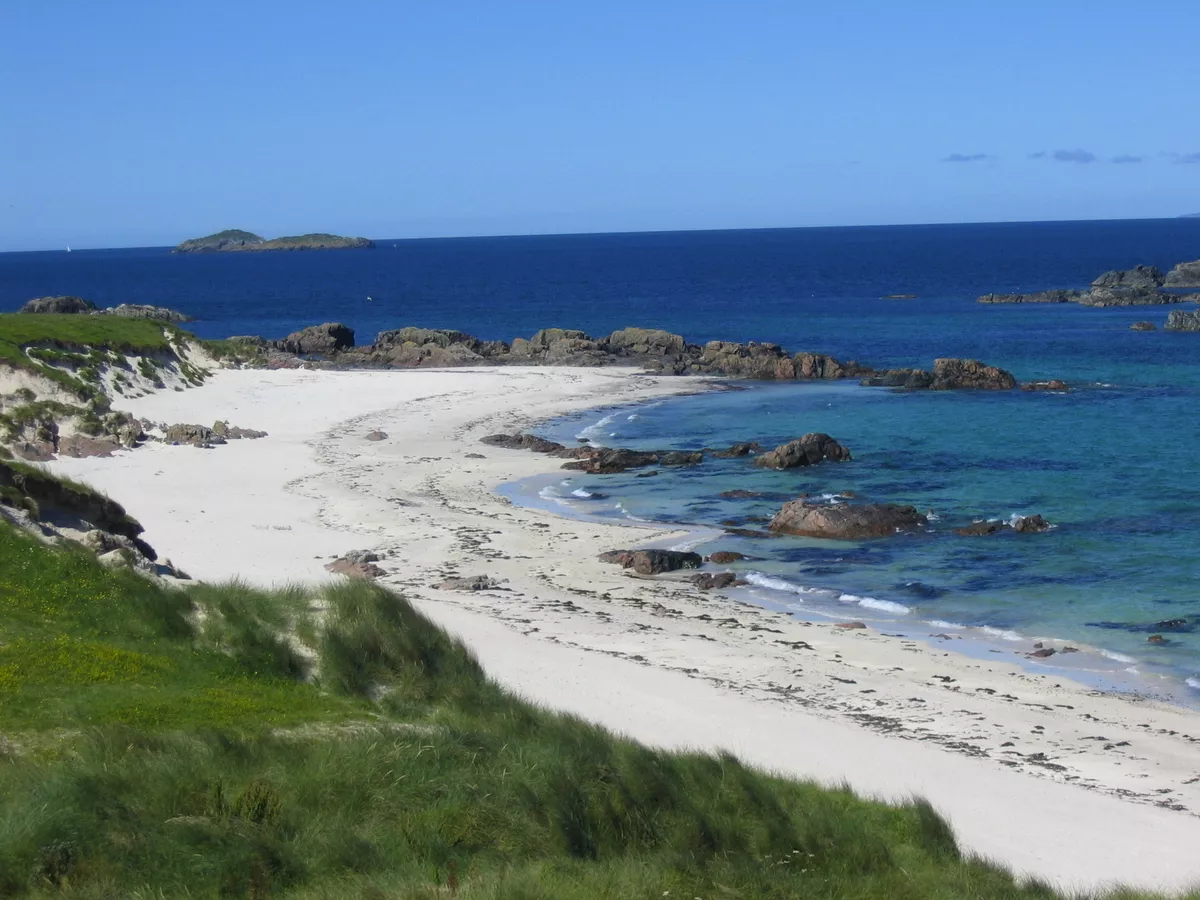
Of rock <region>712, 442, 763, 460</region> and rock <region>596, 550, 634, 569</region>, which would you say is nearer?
rock <region>596, 550, 634, 569</region>

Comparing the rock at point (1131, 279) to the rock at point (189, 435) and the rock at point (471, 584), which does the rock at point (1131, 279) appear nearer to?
the rock at point (189, 435)

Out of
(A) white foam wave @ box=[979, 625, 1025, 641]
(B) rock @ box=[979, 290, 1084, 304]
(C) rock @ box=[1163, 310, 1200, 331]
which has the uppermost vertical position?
(B) rock @ box=[979, 290, 1084, 304]

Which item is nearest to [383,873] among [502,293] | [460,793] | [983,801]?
[460,793]

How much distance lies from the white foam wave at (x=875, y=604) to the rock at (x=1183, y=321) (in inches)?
2429

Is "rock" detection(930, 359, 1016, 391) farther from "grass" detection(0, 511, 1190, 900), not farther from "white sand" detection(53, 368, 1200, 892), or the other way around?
"grass" detection(0, 511, 1190, 900)

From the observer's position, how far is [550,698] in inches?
691

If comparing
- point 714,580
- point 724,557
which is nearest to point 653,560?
point 714,580

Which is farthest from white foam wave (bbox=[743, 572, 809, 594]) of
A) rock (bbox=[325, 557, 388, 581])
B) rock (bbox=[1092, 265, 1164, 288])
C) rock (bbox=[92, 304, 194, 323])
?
rock (bbox=[1092, 265, 1164, 288])

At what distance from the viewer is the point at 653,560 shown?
26.6 m

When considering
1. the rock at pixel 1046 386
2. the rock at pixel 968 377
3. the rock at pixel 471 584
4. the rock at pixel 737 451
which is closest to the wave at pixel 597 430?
the rock at pixel 737 451

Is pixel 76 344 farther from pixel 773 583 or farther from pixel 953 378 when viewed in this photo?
pixel 953 378

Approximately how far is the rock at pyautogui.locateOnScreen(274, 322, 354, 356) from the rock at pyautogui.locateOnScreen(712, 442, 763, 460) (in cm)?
3855

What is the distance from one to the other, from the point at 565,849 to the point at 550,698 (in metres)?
7.32

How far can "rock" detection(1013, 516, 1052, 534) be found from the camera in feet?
96.3
